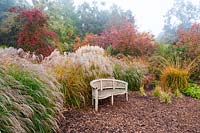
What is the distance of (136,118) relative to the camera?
16.0ft

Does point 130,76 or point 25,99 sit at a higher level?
point 25,99

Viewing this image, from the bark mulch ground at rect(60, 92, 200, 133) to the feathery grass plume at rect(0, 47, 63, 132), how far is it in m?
0.64

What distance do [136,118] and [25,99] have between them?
2273 millimetres

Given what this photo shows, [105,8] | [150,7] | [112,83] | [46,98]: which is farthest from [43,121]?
[150,7]

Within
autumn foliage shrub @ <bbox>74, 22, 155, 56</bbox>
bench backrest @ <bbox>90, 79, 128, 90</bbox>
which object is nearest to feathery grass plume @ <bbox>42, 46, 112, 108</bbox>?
bench backrest @ <bbox>90, 79, 128, 90</bbox>

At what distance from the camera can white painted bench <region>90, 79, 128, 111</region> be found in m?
5.21

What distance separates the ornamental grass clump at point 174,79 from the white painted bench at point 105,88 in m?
2.22

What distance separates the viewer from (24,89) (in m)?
3.46

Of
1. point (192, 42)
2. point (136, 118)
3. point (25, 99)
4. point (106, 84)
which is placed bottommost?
point (136, 118)

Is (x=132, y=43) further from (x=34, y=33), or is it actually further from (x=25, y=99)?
(x=25, y=99)

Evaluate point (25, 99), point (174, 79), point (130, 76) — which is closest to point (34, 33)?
point (130, 76)

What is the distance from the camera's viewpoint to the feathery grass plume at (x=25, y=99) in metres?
2.79

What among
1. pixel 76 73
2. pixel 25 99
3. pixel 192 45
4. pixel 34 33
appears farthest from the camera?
pixel 192 45

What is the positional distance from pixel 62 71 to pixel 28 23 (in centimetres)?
517
